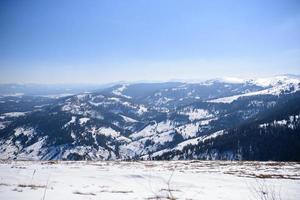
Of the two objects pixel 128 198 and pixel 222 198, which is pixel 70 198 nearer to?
pixel 128 198

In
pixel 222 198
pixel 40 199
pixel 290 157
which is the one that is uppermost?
pixel 40 199

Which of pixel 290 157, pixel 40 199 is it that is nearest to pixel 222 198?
pixel 40 199

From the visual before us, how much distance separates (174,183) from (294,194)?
1074 cm

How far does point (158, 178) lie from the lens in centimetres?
3064

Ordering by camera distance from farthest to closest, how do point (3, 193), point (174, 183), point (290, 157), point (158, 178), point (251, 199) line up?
point (290, 157) → point (158, 178) → point (174, 183) → point (251, 199) → point (3, 193)

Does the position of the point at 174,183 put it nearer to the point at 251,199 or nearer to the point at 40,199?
the point at 251,199

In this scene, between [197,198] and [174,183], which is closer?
[197,198]

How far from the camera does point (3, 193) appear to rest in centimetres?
1564

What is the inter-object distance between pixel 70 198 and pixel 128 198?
11.8ft

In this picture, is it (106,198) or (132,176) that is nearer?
(106,198)

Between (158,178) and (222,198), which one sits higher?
(222,198)

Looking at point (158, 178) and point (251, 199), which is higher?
point (251, 199)

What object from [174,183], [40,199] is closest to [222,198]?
[174,183]

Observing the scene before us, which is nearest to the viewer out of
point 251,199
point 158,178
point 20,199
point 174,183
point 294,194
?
point 20,199
